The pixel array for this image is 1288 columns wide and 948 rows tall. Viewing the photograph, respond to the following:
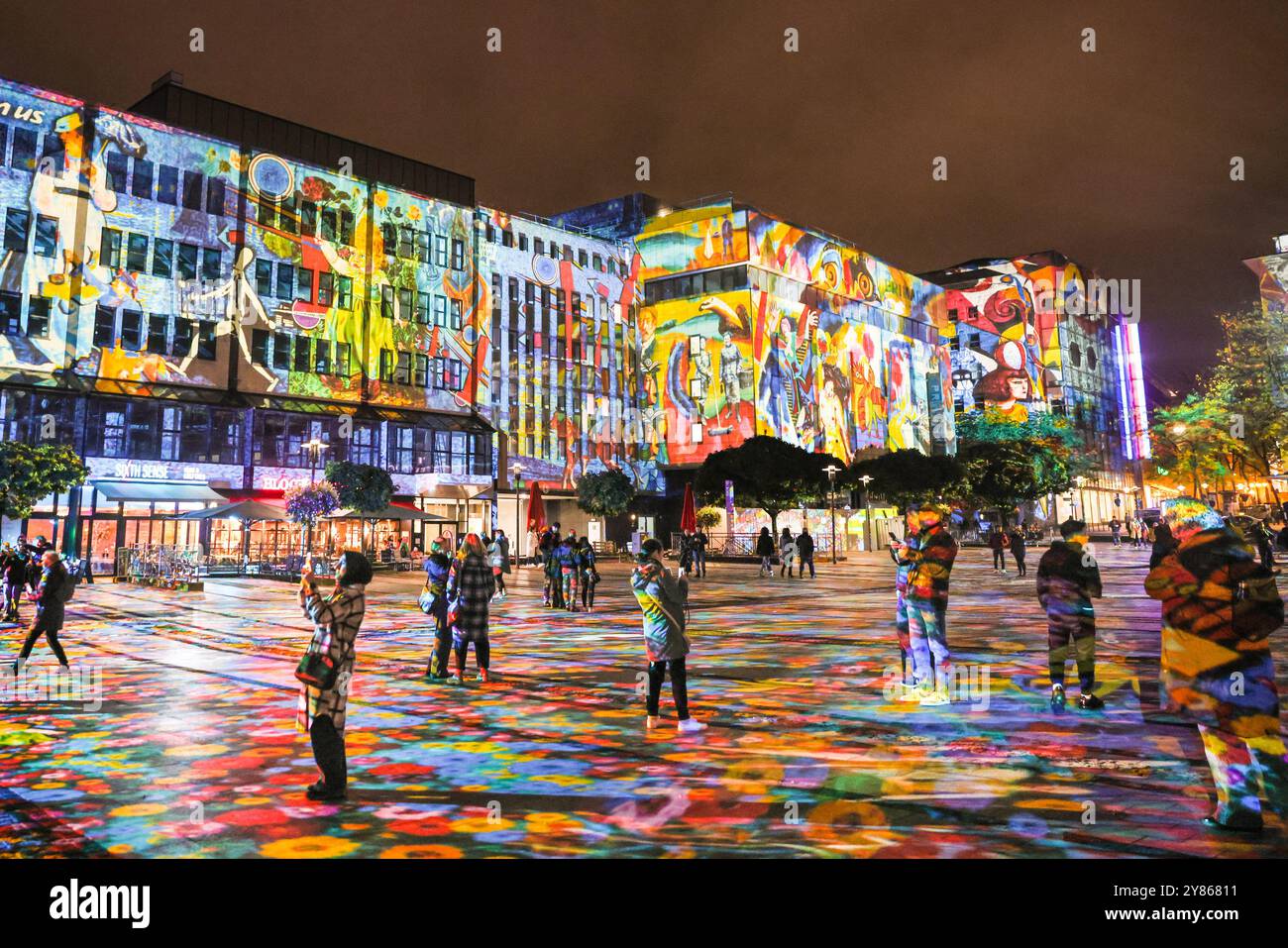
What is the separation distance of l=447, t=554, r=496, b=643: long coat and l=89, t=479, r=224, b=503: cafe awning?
1320 inches

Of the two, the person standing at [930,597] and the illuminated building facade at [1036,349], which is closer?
the person standing at [930,597]

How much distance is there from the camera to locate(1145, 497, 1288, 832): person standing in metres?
4.38

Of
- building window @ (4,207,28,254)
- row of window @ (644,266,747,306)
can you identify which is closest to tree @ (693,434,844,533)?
row of window @ (644,266,747,306)

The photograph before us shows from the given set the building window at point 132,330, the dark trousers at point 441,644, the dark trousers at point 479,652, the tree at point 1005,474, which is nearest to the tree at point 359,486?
the building window at point 132,330

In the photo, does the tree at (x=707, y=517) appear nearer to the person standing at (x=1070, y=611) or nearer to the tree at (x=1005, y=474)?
the tree at (x=1005, y=474)

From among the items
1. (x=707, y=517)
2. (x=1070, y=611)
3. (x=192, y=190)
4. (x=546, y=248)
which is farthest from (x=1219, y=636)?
(x=546, y=248)

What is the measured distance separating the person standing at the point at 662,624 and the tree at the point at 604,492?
44.5m

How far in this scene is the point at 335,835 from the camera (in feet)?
14.8

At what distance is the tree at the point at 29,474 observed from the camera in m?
25.4

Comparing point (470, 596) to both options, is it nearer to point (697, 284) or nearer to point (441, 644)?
point (441, 644)
